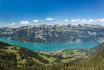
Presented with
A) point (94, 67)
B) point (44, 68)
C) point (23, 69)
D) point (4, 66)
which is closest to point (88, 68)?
point (94, 67)

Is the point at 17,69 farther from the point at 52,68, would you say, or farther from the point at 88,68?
the point at 88,68

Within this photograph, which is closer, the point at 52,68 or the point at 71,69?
the point at 71,69

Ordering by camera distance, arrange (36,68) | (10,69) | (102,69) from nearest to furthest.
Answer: (102,69), (10,69), (36,68)

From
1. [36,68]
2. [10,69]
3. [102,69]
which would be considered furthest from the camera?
[36,68]

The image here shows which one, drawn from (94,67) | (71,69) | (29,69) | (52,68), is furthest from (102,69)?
(29,69)

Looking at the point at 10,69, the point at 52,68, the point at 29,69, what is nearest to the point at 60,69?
the point at 52,68

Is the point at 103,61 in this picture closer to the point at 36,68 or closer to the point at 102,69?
the point at 102,69

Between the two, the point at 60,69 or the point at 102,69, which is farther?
the point at 60,69

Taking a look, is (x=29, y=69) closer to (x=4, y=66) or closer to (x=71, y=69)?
(x=4, y=66)
